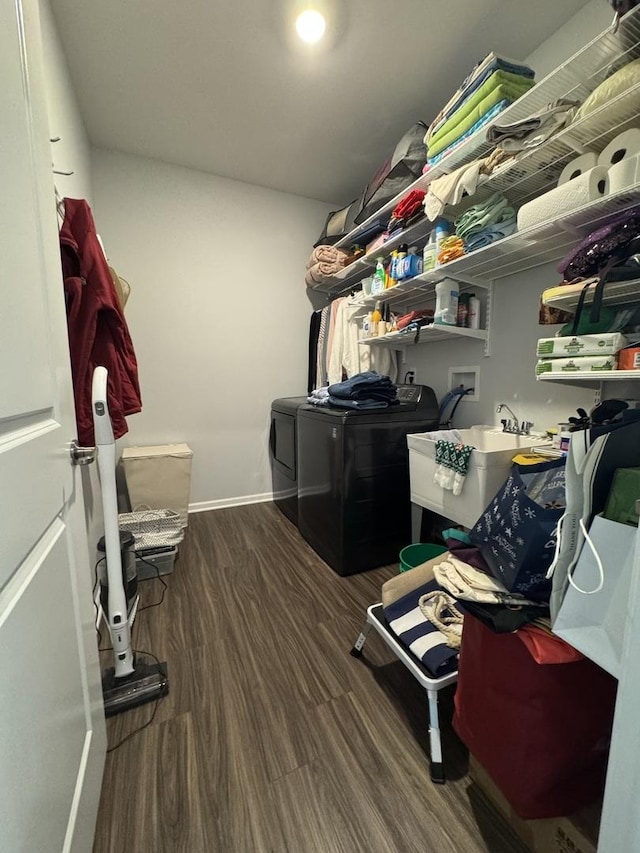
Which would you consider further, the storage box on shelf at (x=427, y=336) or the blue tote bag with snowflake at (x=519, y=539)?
the storage box on shelf at (x=427, y=336)

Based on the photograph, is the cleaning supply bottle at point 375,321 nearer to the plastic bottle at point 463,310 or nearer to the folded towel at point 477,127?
the plastic bottle at point 463,310

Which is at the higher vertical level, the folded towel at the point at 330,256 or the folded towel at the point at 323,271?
the folded towel at the point at 330,256

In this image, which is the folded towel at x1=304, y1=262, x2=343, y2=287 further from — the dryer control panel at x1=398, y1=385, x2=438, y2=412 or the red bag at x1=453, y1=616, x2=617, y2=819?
the red bag at x1=453, y1=616, x2=617, y2=819

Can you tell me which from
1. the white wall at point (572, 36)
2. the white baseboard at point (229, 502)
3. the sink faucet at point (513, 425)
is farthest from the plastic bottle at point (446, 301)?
the white baseboard at point (229, 502)

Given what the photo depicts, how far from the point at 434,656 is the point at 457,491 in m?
0.63

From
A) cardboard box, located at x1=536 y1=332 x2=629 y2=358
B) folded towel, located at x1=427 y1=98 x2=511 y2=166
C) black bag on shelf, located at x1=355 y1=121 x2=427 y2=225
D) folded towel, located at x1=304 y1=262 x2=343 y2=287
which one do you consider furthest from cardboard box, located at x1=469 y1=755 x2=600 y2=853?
folded towel, located at x1=304 y1=262 x2=343 y2=287

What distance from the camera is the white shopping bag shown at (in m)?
0.56

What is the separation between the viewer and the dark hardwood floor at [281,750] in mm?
828

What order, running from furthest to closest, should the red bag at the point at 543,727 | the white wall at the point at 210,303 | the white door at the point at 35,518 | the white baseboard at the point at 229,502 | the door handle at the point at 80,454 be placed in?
1. the white baseboard at the point at 229,502
2. the white wall at the point at 210,303
3. the door handle at the point at 80,454
4. the red bag at the point at 543,727
5. the white door at the point at 35,518

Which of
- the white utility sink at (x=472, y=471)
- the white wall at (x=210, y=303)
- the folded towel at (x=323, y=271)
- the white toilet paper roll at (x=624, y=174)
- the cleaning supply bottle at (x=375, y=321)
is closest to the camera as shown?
the white toilet paper roll at (x=624, y=174)

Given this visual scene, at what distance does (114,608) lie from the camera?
1.13m

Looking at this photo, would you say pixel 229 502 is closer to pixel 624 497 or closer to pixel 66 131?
pixel 66 131

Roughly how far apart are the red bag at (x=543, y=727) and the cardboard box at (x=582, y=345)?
920 millimetres

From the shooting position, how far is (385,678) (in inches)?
49.3
